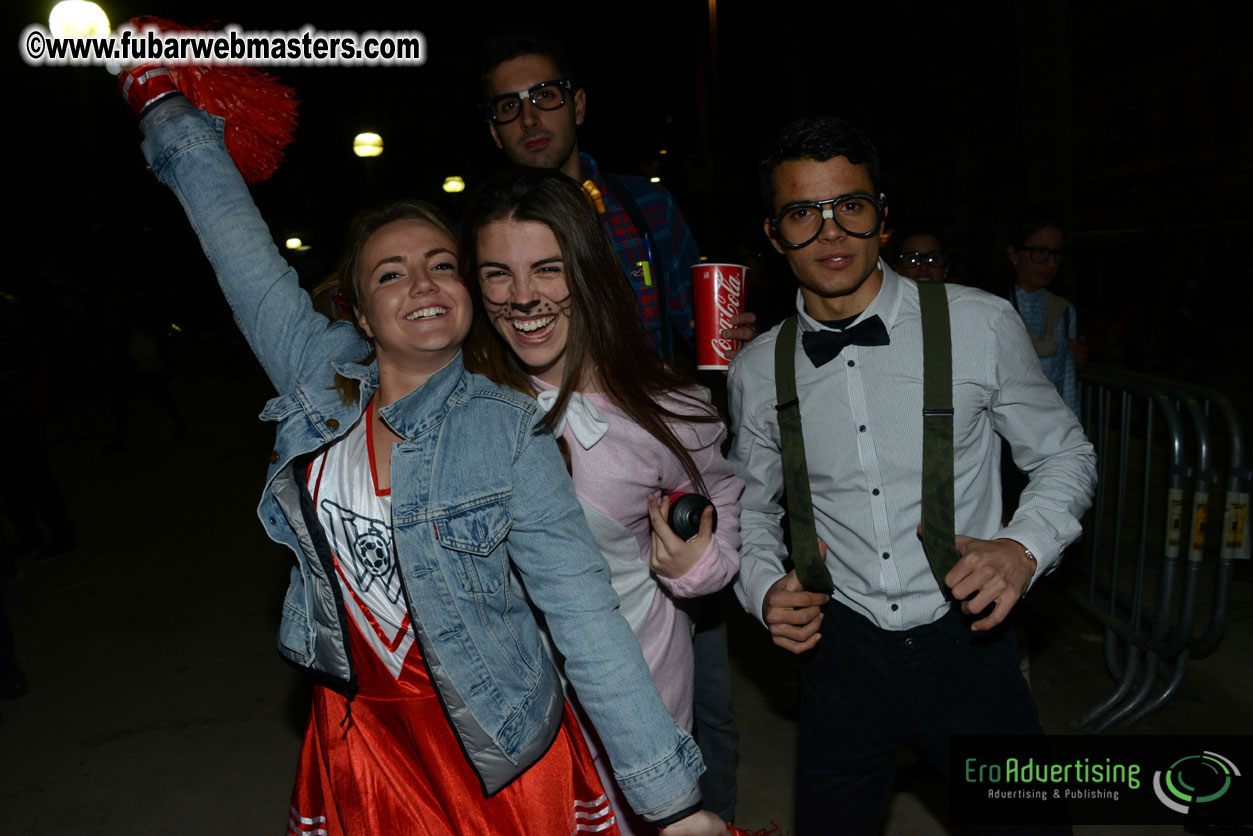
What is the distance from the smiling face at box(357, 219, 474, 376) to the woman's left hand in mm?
634

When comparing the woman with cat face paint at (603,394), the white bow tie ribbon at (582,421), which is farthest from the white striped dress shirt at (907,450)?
the white bow tie ribbon at (582,421)

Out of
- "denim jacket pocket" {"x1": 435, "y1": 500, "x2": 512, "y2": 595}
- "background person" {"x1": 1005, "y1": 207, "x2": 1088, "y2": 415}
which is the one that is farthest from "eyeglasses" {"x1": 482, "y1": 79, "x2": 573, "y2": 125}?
"background person" {"x1": 1005, "y1": 207, "x2": 1088, "y2": 415}

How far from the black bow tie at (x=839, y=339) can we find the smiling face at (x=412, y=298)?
92 cm

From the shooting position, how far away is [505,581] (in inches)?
71.8

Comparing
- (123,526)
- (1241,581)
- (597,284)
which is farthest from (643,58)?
(597,284)

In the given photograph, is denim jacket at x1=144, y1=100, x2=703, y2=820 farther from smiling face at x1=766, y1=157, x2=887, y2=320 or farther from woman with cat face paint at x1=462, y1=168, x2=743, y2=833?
smiling face at x1=766, y1=157, x2=887, y2=320

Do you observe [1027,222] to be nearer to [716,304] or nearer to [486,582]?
[716,304]

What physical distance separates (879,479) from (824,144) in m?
0.88

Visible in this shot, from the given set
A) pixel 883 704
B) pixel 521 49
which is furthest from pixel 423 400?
pixel 521 49

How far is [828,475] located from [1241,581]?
4772 millimetres

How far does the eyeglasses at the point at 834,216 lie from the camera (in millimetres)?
2166

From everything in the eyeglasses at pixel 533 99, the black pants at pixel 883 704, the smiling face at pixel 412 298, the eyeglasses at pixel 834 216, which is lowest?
the black pants at pixel 883 704

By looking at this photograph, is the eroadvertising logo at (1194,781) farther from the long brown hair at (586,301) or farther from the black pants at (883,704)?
the long brown hair at (586,301)

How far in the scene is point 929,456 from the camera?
2.09m
